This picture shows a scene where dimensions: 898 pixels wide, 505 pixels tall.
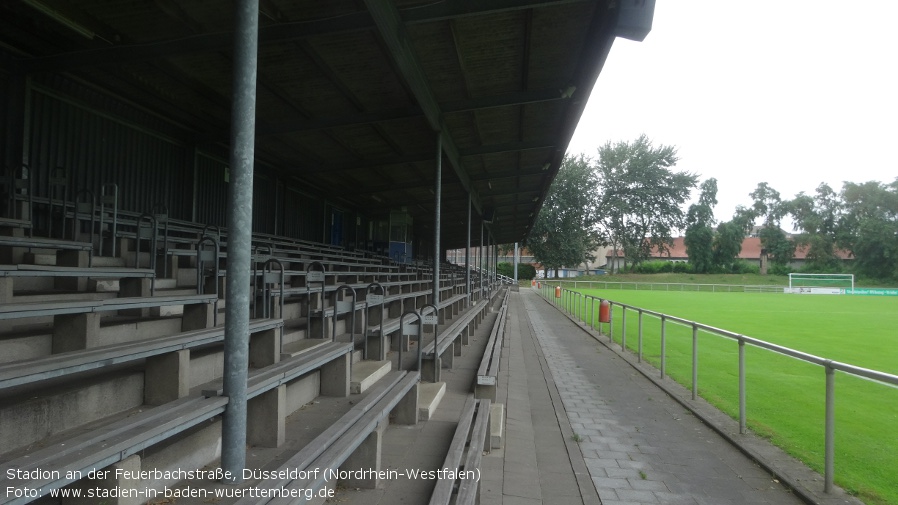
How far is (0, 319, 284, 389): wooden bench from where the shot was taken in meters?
1.90

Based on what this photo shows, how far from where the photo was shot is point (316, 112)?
28.6ft

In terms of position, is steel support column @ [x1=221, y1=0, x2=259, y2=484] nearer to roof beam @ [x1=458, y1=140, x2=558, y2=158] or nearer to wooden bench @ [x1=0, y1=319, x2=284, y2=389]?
wooden bench @ [x1=0, y1=319, x2=284, y2=389]

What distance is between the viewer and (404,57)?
6441 millimetres

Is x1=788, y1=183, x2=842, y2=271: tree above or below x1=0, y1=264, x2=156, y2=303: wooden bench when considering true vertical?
above

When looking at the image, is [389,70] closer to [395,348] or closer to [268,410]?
[395,348]

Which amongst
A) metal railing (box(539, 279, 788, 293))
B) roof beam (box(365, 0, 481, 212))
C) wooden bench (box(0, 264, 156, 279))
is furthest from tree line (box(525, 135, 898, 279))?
wooden bench (box(0, 264, 156, 279))

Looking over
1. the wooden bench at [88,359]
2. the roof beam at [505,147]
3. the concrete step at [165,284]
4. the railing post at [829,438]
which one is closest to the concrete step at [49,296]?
the concrete step at [165,284]

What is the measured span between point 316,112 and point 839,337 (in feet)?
46.7

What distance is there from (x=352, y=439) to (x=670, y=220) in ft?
220

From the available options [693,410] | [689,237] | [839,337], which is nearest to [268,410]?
[693,410]

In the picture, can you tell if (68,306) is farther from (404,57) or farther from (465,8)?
(404,57)

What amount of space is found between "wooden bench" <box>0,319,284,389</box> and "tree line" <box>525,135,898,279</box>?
2037 inches

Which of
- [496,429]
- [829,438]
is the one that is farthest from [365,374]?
[829,438]

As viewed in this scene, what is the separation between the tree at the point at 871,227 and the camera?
60219mm
